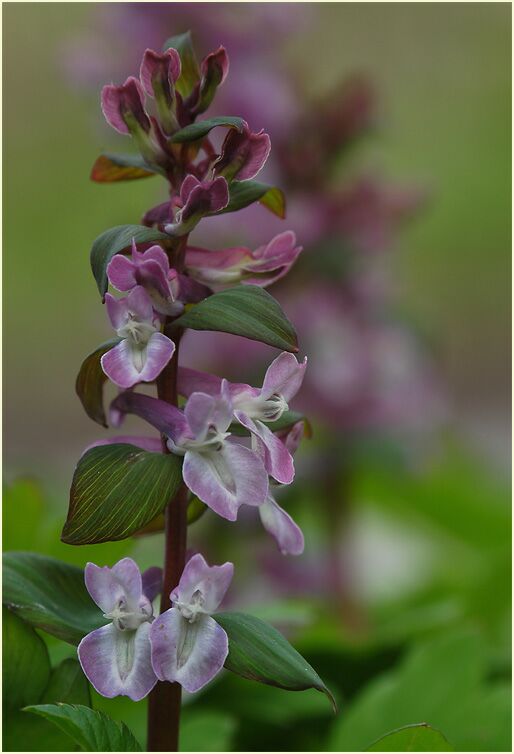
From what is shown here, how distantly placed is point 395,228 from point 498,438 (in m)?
1.43

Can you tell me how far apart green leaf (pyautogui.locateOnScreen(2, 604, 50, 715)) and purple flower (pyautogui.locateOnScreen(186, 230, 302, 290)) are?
20 cm

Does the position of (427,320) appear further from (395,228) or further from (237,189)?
(237,189)

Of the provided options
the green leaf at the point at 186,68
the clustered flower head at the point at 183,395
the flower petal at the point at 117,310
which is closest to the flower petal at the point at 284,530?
the clustered flower head at the point at 183,395

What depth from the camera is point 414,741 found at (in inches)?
18.6

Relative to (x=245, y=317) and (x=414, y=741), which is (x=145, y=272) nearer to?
(x=245, y=317)

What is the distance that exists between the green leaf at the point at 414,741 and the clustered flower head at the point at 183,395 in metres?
0.10

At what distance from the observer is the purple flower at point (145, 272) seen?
43cm

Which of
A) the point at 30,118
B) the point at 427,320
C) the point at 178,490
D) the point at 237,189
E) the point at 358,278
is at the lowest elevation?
the point at 30,118

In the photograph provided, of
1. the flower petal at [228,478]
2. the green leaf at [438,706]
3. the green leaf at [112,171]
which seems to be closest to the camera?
the flower petal at [228,478]

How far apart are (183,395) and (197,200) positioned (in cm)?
10

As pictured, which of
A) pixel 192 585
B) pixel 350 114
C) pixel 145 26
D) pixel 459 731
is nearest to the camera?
pixel 192 585

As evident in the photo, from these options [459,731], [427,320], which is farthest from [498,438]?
[459,731]

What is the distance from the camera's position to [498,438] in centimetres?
262

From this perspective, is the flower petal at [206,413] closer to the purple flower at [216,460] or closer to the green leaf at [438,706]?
the purple flower at [216,460]
